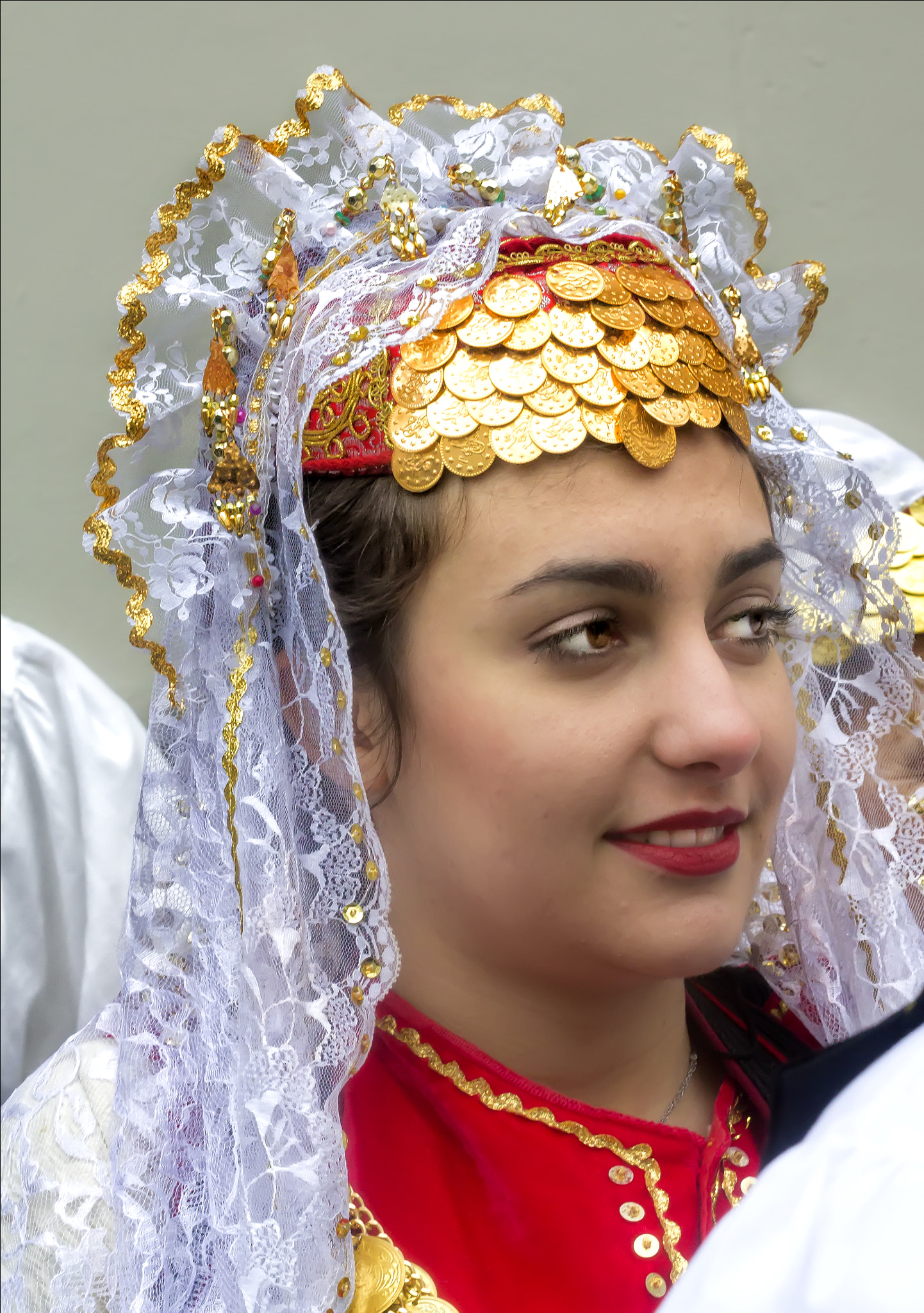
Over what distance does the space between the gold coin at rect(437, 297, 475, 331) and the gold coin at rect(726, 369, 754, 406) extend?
0.27 metres

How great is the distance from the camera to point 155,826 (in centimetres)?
134

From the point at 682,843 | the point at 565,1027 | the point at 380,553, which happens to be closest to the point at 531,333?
the point at 380,553

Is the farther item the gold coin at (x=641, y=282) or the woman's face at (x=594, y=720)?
the gold coin at (x=641, y=282)

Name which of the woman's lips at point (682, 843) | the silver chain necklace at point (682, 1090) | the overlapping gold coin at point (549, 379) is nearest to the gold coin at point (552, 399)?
the overlapping gold coin at point (549, 379)

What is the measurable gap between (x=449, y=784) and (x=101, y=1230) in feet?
1.77

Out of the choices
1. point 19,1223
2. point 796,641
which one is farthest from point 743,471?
point 19,1223

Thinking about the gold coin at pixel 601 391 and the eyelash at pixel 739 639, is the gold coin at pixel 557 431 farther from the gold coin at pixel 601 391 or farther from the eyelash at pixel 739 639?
the eyelash at pixel 739 639

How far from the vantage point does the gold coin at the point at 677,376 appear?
1.26 meters

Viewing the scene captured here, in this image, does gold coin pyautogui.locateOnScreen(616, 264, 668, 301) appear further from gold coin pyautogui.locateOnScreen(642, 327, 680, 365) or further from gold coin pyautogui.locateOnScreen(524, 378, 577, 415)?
gold coin pyautogui.locateOnScreen(524, 378, 577, 415)

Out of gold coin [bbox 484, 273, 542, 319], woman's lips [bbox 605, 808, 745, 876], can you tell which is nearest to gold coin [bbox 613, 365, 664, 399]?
gold coin [bbox 484, 273, 542, 319]

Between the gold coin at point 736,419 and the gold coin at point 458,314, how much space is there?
0.26m

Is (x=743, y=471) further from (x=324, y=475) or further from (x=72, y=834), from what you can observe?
(x=72, y=834)

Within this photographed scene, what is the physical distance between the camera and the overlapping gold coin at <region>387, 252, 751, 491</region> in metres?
1.22

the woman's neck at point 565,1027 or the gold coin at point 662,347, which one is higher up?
the gold coin at point 662,347
